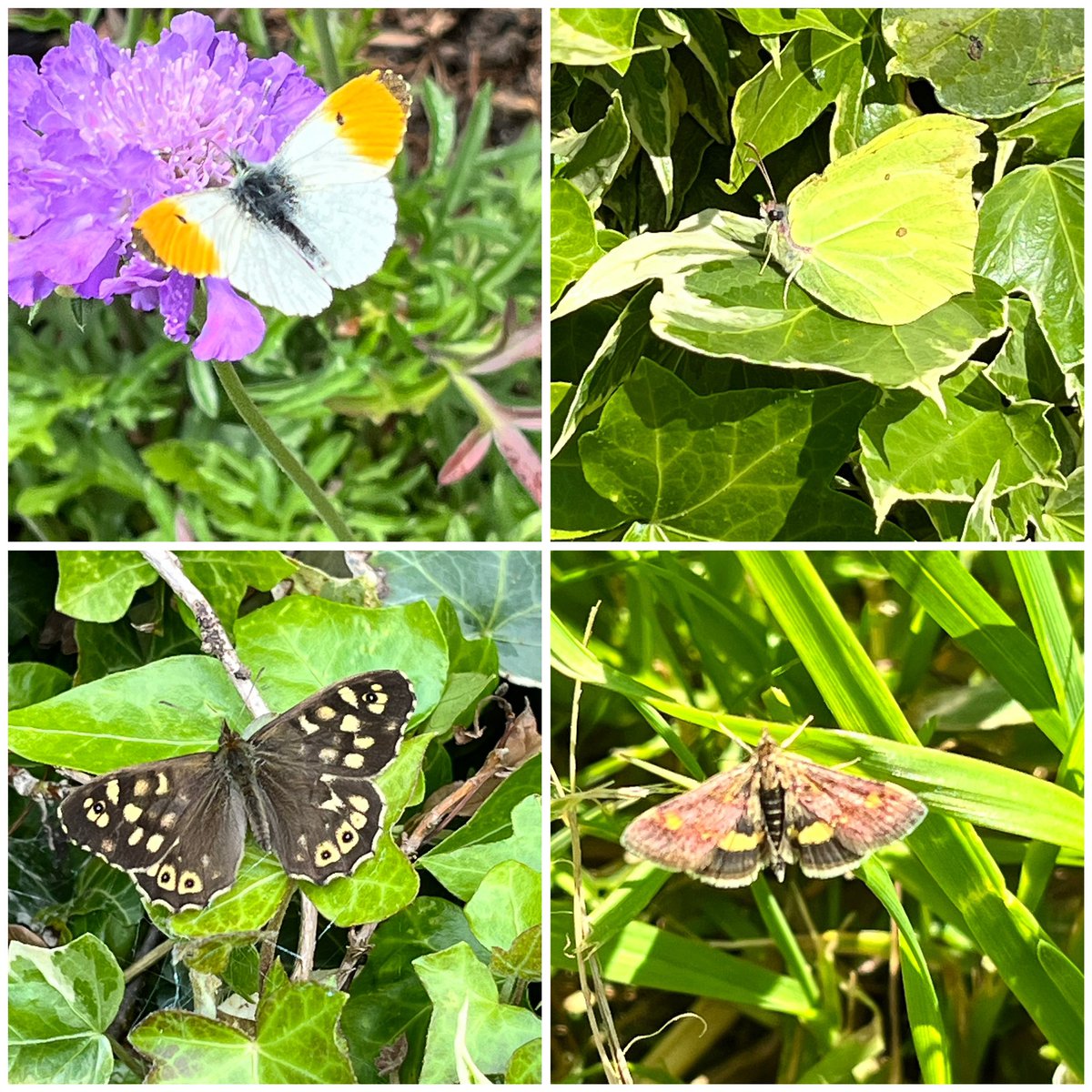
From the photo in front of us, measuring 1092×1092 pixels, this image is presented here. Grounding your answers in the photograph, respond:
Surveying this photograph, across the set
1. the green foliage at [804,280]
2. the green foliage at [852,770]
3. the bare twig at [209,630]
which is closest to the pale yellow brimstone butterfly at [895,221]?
the green foliage at [804,280]

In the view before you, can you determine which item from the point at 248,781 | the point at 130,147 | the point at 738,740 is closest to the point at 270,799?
the point at 248,781

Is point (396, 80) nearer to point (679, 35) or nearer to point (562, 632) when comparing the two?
point (679, 35)

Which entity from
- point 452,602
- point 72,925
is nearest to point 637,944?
point 452,602

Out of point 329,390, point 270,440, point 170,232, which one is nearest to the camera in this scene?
point 170,232

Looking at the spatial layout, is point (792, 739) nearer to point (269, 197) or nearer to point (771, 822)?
point (771, 822)

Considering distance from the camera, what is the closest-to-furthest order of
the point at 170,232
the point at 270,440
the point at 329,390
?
the point at 170,232 < the point at 270,440 < the point at 329,390

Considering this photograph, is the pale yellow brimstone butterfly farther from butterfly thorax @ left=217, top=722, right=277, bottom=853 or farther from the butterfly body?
butterfly thorax @ left=217, top=722, right=277, bottom=853

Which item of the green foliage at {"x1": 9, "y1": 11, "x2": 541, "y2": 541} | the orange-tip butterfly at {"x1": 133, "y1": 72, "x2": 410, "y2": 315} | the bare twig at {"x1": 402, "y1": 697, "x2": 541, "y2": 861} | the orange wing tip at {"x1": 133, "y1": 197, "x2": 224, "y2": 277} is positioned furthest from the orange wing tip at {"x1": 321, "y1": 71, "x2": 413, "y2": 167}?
the bare twig at {"x1": 402, "y1": 697, "x2": 541, "y2": 861}
